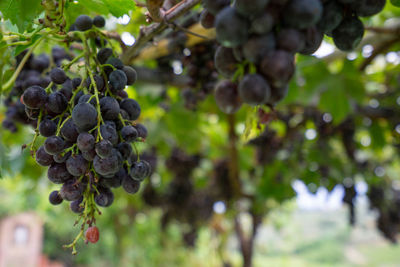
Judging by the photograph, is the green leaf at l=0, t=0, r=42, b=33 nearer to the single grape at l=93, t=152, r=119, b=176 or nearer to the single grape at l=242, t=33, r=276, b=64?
the single grape at l=93, t=152, r=119, b=176

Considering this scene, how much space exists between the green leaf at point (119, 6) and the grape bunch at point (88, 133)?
0.16 meters

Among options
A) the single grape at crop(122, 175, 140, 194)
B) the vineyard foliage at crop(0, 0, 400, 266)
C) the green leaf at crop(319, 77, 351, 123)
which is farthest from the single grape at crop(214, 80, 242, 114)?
the green leaf at crop(319, 77, 351, 123)

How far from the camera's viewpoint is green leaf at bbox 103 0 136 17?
91 centimetres

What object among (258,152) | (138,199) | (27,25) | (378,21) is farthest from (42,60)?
(138,199)

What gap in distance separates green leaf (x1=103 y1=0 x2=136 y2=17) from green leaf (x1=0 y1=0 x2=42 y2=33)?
196 millimetres

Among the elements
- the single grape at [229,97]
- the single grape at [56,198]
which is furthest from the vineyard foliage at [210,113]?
the single grape at [56,198]

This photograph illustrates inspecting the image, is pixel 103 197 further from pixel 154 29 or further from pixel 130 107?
pixel 154 29

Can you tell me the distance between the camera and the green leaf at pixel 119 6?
91cm

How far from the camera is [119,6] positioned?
926mm

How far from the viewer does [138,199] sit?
470 centimetres

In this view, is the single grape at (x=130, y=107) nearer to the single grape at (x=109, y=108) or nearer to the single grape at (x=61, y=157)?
the single grape at (x=109, y=108)

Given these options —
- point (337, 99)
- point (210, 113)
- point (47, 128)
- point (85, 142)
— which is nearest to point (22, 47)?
point (47, 128)

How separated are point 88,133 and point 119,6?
0.45 metres

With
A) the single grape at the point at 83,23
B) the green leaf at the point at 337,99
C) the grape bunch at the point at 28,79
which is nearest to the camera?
the single grape at the point at 83,23
